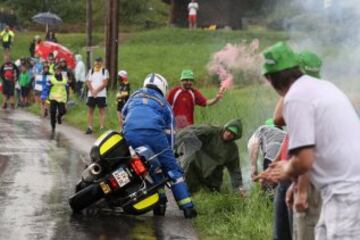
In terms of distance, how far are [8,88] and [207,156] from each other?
51.4ft

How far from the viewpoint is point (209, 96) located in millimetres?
20391

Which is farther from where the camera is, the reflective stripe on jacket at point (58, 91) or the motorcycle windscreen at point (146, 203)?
the reflective stripe on jacket at point (58, 91)

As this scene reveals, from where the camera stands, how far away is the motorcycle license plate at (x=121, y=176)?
8266 millimetres

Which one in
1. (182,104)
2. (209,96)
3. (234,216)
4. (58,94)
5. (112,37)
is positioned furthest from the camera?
(112,37)

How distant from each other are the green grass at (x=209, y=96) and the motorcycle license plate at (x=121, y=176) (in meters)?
0.88

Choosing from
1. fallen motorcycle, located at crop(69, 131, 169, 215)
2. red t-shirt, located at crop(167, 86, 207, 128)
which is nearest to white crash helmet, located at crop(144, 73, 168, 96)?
fallen motorcycle, located at crop(69, 131, 169, 215)

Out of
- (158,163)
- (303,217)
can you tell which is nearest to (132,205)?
(158,163)

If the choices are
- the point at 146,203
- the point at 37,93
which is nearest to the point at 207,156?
the point at 146,203

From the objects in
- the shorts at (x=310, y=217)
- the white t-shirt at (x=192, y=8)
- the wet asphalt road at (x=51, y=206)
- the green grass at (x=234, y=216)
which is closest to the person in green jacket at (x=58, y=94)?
the wet asphalt road at (x=51, y=206)

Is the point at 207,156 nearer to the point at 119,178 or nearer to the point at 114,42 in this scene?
the point at 119,178

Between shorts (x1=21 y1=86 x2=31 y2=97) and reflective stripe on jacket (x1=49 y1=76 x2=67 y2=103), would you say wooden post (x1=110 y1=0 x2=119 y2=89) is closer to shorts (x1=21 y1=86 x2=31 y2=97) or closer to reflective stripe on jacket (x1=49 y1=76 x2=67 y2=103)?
shorts (x1=21 y1=86 x2=31 y2=97)

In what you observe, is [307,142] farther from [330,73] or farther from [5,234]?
[330,73]

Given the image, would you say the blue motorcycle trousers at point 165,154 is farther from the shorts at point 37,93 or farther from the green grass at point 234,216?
the shorts at point 37,93

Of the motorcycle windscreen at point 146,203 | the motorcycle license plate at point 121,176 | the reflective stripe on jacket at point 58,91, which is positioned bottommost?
the motorcycle windscreen at point 146,203
